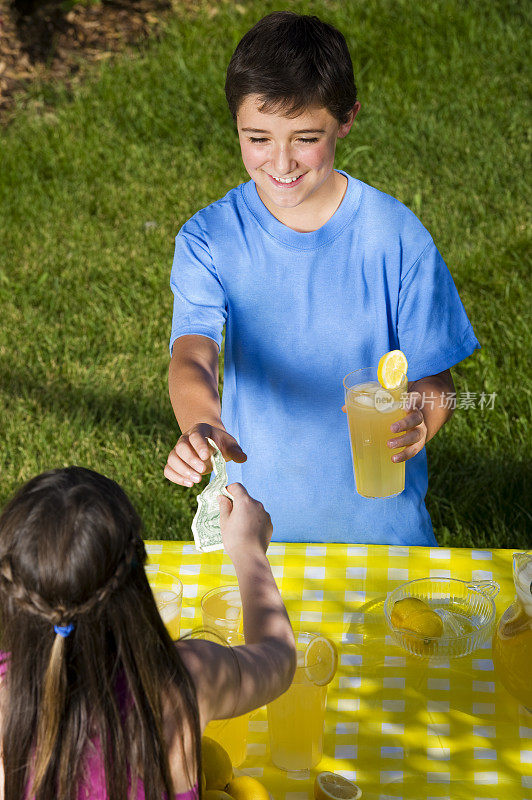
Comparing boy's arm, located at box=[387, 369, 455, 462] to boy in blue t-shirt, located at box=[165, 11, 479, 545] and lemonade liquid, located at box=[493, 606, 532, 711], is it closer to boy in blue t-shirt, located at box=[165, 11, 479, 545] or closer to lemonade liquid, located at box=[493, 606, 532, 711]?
boy in blue t-shirt, located at box=[165, 11, 479, 545]

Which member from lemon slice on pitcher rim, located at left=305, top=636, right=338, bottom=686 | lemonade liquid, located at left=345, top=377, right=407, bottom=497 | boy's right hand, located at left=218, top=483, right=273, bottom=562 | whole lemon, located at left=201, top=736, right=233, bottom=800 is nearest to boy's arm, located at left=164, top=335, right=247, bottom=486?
boy's right hand, located at left=218, top=483, right=273, bottom=562

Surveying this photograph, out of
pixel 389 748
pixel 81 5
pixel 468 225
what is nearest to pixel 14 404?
pixel 468 225

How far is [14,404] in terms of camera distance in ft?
13.8

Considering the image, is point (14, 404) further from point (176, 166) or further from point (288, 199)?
point (288, 199)

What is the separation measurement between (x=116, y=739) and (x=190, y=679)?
0.42ft

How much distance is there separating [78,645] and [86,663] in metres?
0.03

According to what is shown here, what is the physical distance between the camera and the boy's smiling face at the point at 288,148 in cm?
201

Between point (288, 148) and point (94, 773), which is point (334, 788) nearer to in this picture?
point (94, 773)

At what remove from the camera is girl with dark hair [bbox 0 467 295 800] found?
130 centimetres

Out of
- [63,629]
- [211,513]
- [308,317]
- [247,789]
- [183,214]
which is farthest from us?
[183,214]

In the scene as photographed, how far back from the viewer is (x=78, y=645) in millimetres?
1344

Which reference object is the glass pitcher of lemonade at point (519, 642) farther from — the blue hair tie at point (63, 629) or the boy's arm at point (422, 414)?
the blue hair tie at point (63, 629)

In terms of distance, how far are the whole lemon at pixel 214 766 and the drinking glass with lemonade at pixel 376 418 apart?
0.68 metres

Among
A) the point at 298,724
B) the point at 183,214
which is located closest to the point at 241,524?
the point at 298,724
